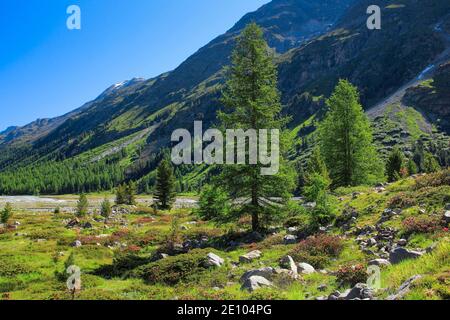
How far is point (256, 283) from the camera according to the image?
39.0 feet

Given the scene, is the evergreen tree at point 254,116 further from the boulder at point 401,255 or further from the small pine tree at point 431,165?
the small pine tree at point 431,165

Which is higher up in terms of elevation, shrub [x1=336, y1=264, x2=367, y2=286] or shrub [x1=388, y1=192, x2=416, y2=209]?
shrub [x1=388, y1=192, x2=416, y2=209]

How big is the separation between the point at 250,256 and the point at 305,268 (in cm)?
462

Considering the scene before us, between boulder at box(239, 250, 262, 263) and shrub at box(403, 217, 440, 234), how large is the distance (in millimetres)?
7117

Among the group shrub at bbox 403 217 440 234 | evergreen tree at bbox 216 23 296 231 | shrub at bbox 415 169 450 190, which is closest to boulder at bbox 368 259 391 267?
shrub at bbox 403 217 440 234

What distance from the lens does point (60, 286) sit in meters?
16.5

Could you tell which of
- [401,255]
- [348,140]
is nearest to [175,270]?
[401,255]

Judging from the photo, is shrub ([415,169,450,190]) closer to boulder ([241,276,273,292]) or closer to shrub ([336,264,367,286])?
shrub ([336,264,367,286])

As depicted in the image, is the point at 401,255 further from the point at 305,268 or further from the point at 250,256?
the point at 250,256

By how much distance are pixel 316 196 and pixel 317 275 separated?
10209mm

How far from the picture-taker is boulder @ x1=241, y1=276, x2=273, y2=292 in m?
11.6
